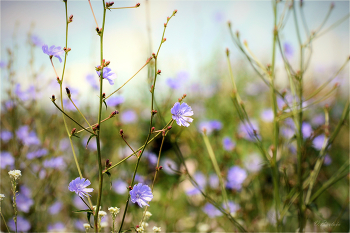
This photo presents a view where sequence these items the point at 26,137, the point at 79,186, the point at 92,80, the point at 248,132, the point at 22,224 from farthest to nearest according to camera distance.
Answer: the point at 26,137, the point at 92,80, the point at 22,224, the point at 248,132, the point at 79,186

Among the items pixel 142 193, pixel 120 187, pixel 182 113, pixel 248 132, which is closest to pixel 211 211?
pixel 120 187

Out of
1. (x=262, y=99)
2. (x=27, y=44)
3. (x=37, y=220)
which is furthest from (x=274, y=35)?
(x=262, y=99)

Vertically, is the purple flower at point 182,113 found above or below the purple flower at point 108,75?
below

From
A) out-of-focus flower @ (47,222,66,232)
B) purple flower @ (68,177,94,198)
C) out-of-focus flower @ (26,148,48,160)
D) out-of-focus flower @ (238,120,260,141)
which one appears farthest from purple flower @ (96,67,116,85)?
out-of-focus flower @ (47,222,66,232)

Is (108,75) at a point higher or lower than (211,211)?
higher

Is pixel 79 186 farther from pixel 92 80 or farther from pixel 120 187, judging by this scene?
pixel 120 187

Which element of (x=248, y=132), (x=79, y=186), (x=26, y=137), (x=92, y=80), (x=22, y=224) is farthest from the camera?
(x=26, y=137)

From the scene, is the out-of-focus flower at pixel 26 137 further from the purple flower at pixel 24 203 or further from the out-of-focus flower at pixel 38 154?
the purple flower at pixel 24 203

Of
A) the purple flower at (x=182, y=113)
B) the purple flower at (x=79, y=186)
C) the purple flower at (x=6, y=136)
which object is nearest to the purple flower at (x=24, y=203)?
the purple flower at (x=6, y=136)

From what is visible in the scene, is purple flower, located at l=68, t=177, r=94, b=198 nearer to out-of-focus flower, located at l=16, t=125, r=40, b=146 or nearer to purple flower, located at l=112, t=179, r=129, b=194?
out-of-focus flower, located at l=16, t=125, r=40, b=146
